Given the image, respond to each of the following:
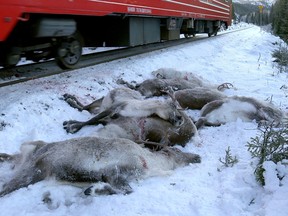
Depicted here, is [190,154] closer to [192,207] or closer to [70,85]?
[192,207]

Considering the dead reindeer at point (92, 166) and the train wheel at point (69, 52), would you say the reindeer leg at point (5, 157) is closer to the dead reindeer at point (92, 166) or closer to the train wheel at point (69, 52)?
the dead reindeer at point (92, 166)

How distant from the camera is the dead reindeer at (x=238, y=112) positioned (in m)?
4.72

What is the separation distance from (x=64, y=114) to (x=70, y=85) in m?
1.26

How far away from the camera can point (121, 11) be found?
8.26 meters

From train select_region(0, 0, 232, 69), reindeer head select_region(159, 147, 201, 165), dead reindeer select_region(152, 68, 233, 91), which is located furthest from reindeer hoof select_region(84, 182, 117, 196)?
dead reindeer select_region(152, 68, 233, 91)

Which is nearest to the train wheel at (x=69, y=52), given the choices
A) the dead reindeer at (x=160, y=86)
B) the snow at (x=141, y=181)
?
the snow at (x=141, y=181)

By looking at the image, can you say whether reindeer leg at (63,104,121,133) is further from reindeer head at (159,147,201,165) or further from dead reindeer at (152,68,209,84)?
dead reindeer at (152,68,209,84)

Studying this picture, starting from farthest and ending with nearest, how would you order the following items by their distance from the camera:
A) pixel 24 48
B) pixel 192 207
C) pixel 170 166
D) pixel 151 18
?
1. pixel 151 18
2. pixel 24 48
3. pixel 170 166
4. pixel 192 207

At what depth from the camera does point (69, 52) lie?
23.3 feet

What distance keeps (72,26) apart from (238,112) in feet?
11.1

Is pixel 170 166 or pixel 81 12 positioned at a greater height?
pixel 81 12

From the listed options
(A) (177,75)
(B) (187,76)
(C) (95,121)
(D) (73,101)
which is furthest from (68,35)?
(C) (95,121)

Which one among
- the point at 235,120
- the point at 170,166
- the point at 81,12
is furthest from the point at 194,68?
the point at 170,166

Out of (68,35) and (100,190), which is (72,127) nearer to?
(100,190)
